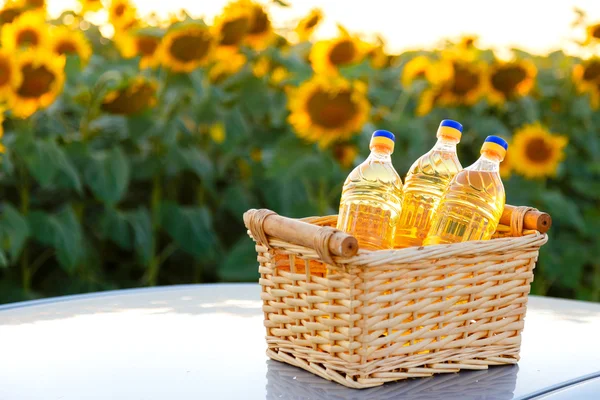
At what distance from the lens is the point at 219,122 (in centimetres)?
402

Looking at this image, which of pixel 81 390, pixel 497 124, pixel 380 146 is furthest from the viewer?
pixel 497 124

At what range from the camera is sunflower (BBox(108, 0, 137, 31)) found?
15.4ft

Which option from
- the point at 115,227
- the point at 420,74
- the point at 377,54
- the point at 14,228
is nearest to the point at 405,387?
the point at 14,228

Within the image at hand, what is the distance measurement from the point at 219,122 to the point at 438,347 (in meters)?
2.72

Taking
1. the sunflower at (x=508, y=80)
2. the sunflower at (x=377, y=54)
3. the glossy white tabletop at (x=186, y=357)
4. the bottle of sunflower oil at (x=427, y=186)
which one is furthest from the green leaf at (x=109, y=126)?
the bottle of sunflower oil at (x=427, y=186)

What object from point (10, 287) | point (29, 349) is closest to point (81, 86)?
point (10, 287)

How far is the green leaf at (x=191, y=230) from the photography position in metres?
3.75

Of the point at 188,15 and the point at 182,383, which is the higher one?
Result: the point at 188,15

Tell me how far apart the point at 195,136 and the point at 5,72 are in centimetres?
95

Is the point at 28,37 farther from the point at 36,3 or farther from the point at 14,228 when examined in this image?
the point at 14,228

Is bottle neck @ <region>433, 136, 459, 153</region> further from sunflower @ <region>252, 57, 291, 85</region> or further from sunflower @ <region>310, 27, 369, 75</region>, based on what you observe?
sunflower @ <region>310, 27, 369, 75</region>

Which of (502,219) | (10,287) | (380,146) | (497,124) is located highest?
(380,146)

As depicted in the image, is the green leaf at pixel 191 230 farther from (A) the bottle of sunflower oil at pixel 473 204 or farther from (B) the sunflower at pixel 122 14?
(A) the bottle of sunflower oil at pixel 473 204

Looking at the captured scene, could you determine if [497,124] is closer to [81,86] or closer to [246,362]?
[81,86]
